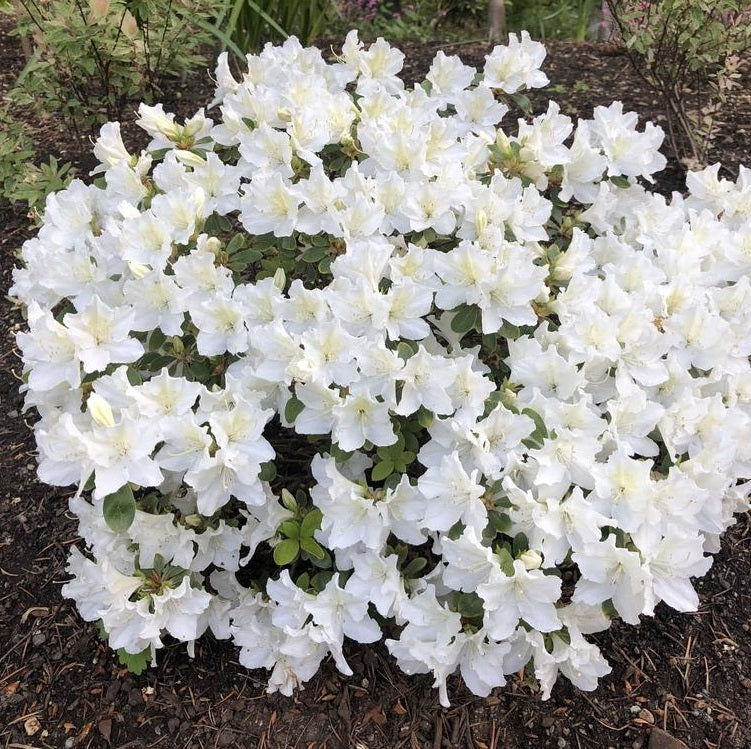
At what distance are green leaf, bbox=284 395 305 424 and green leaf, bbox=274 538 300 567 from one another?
0.89 ft

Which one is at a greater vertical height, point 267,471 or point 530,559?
point 530,559

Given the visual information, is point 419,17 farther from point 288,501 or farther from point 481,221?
point 288,501

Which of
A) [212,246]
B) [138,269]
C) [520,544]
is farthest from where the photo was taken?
[212,246]

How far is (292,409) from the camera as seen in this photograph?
1.49 metres

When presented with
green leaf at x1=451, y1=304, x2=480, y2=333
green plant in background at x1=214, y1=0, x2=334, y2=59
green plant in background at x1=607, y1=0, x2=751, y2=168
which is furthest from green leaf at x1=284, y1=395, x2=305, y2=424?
green plant in background at x1=214, y1=0, x2=334, y2=59

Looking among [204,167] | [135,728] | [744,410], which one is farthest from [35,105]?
[744,410]

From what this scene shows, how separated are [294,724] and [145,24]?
293 cm

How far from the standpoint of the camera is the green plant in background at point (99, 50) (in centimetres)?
306

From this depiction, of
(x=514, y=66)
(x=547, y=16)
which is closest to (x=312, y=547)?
(x=514, y=66)

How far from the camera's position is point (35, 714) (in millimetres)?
1874

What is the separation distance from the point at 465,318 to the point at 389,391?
254mm

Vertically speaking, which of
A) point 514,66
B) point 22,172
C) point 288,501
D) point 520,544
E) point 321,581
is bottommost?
point 22,172

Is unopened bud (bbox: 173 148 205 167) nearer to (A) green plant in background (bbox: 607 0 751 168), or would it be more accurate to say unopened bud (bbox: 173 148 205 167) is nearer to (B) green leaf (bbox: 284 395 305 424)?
(B) green leaf (bbox: 284 395 305 424)

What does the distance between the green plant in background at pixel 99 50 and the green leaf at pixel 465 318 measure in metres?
2.25
